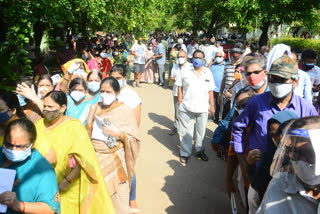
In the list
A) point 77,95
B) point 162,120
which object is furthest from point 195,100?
point 162,120

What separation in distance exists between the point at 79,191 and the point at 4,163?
0.94m

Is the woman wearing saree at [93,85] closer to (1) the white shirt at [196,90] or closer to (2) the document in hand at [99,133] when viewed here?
(2) the document in hand at [99,133]

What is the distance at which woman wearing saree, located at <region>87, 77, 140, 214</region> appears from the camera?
10.5 feet

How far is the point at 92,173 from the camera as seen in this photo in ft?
9.23

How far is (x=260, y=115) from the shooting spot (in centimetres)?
274

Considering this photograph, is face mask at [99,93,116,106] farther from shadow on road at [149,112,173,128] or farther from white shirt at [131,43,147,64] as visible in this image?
white shirt at [131,43,147,64]

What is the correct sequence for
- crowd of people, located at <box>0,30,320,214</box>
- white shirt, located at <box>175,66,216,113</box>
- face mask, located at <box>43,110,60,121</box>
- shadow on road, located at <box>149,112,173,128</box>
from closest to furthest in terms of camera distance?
crowd of people, located at <box>0,30,320,214</box>
face mask, located at <box>43,110,60,121</box>
white shirt, located at <box>175,66,216,113</box>
shadow on road, located at <box>149,112,173,128</box>

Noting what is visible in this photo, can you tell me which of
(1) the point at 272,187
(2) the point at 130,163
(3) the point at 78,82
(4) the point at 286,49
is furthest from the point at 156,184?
(1) the point at 272,187

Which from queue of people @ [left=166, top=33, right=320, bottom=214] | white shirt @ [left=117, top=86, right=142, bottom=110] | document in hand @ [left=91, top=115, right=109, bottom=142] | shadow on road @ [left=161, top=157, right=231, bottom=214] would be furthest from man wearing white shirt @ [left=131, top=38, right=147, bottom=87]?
document in hand @ [left=91, top=115, right=109, bottom=142]

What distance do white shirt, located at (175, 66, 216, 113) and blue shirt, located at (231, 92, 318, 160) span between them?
7.55ft

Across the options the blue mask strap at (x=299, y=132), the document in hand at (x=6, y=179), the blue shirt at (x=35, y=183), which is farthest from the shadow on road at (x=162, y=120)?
the blue mask strap at (x=299, y=132)

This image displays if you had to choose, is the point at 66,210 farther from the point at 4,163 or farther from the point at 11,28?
the point at 11,28

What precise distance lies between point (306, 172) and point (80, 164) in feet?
6.25

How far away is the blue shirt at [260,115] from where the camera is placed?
2.67m
